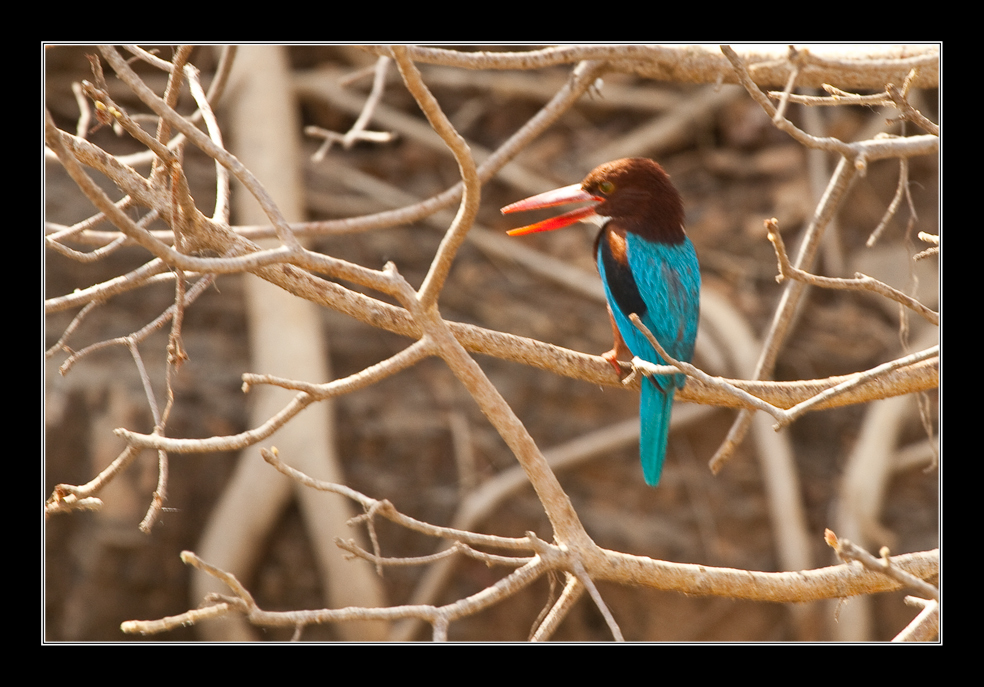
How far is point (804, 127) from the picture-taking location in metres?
3.82

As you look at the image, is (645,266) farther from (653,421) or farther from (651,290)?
(653,421)

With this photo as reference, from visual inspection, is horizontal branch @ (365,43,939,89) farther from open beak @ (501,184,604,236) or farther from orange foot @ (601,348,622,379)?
orange foot @ (601,348,622,379)

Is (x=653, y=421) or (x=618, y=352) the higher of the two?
(x=618, y=352)

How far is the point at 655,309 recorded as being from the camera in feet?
6.04

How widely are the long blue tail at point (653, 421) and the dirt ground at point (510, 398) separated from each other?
171cm

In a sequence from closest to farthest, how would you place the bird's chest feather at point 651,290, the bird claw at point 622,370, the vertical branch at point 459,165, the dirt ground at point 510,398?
the vertical branch at point 459,165, the bird claw at point 622,370, the bird's chest feather at point 651,290, the dirt ground at point 510,398

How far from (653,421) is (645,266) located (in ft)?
1.11

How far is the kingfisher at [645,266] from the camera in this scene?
1.75m

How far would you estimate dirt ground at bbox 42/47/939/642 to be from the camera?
3.09 m

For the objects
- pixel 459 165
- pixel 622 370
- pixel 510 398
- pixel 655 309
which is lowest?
pixel 510 398

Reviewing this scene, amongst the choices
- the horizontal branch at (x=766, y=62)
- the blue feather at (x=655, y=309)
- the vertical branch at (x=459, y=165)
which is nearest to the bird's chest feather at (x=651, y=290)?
the blue feather at (x=655, y=309)

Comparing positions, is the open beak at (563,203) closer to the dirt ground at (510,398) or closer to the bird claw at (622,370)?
the bird claw at (622,370)

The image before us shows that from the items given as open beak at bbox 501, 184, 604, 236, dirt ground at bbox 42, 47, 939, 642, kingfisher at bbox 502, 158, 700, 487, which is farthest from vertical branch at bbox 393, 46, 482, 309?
dirt ground at bbox 42, 47, 939, 642

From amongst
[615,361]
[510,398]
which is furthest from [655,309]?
[510,398]
